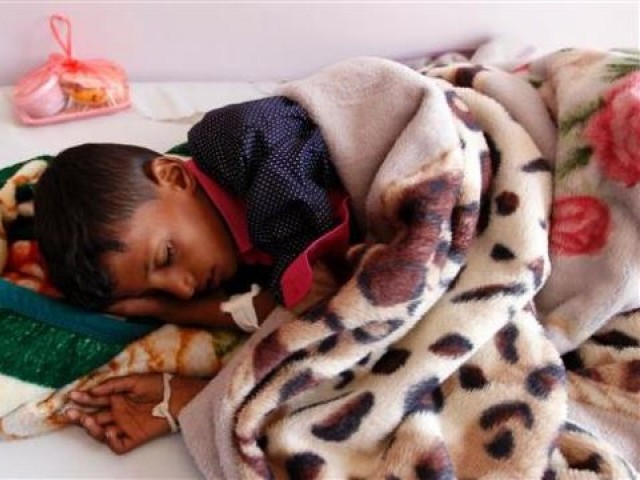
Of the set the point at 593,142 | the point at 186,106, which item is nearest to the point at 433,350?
the point at 593,142

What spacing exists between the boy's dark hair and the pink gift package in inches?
13.5

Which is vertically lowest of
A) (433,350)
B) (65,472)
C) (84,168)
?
(65,472)

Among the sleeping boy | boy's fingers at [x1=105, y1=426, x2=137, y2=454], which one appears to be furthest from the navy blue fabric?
boy's fingers at [x1=105, y1=426, x2=137, y2=454]

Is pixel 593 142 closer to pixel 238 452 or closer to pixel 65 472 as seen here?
pixel 238 452

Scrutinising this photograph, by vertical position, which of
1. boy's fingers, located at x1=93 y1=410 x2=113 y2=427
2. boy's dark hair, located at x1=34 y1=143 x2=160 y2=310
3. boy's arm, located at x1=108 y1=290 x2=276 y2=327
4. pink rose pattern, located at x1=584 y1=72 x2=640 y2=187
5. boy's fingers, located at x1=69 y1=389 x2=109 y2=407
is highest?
pink rose pattern, located at x1=584 y1=72 x2=640 y2=187

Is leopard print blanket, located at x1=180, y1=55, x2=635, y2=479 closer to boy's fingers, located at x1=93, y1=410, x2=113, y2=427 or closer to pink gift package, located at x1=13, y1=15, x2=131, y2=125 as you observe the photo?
boy's fingers, located at x1=93, y1=410, x2=113, y2=427

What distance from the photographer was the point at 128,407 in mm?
893

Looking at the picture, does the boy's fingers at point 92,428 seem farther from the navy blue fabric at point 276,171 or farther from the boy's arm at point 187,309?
the navy blue fabric at point 276,171

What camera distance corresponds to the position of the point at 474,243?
88 centimetres

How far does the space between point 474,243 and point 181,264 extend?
1.14ft

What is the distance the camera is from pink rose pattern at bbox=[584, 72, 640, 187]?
85cm

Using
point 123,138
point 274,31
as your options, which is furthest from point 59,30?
point 274,31

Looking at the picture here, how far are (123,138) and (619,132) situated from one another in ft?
2.44

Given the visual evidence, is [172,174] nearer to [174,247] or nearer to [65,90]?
[174,247]
